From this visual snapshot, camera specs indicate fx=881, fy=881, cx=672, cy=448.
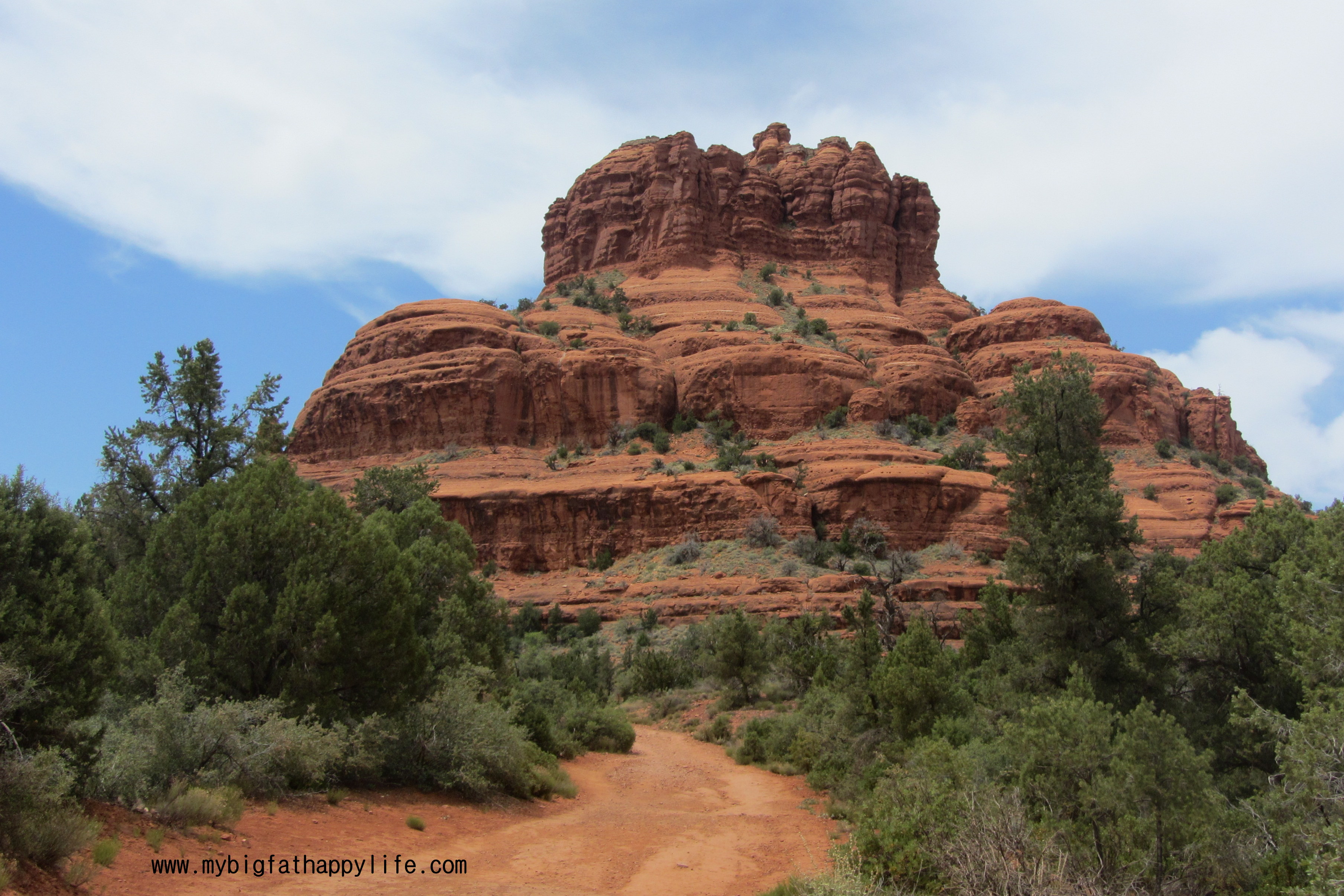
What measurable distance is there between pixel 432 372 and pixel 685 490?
68.9 feet

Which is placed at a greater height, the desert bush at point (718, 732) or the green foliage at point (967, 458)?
the green foliage at point (967, 458)

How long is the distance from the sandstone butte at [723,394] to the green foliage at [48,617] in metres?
29.3

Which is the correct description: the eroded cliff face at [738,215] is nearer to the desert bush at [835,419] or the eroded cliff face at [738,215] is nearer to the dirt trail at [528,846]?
the desert bush at [835,419]

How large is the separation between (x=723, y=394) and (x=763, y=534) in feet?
50.1

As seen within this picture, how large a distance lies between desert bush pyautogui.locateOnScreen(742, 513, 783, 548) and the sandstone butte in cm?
100

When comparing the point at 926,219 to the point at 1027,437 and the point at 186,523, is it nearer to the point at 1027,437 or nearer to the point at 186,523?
the point at 1027,437

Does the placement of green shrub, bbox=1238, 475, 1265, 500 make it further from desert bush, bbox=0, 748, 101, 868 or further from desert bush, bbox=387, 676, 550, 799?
desert bush, bbox=0, 748, 101, 868

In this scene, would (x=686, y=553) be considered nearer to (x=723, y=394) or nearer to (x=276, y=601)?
(x=723, y=394)

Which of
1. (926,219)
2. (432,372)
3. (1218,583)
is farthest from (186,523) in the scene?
(926,219)

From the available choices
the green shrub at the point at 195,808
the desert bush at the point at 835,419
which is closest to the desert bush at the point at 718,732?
the green shrub at the point at 195,808

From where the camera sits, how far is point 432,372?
59562 mm

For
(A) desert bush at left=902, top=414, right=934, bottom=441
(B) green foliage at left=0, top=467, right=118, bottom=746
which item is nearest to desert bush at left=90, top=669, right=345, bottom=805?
(B) green foliage at left=0, top=467, right=118, bottom=746

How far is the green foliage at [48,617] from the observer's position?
911 cm

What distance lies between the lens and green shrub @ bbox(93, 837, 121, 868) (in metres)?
8.95
